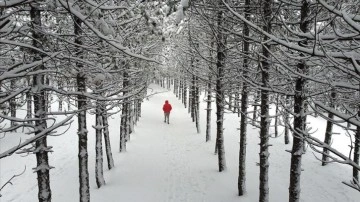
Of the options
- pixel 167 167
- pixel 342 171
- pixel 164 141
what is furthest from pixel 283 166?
pixel 164 141

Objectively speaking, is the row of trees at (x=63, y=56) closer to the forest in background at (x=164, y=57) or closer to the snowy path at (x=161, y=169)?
the forest in background at (x=164, y=57)

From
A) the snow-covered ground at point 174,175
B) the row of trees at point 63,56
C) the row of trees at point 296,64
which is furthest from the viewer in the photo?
the snow-covered ground at point 174,175

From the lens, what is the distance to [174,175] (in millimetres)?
13484

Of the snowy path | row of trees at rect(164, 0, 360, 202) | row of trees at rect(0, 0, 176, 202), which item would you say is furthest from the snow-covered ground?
row of trees at rect(0, 0, 176, 202)

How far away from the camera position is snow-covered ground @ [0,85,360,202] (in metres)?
11.5

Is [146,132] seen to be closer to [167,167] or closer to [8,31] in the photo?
[167,167]

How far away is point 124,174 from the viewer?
13547 millimetres

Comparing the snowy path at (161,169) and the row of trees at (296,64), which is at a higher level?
the row of trees at (296,64)

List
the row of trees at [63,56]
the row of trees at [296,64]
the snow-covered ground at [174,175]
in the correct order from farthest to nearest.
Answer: the snow-covered ground at [174,175], the row of trees at [63,56], the row of trees at [296,64]

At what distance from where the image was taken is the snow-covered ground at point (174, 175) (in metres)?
11.5

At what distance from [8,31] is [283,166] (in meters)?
14.3

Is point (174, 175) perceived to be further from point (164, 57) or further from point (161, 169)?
point (164, 57)

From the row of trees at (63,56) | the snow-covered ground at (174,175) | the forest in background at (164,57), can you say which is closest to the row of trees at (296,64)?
the forest in background at (164,57)

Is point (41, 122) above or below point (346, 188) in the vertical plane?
above
